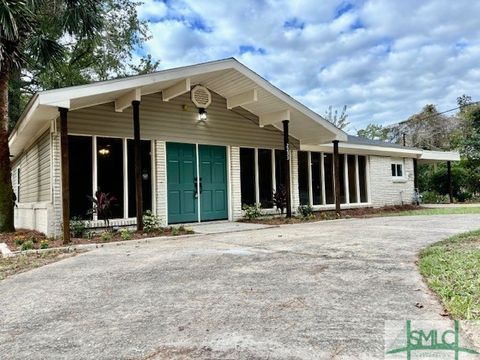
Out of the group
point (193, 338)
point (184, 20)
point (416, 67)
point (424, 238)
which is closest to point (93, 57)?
point (184, 20)

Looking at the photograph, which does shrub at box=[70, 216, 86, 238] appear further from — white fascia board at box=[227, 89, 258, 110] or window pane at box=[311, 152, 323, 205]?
window pane at box=[311, 152, 323, 205]

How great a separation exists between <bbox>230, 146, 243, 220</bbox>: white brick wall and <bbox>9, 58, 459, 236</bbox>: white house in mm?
28

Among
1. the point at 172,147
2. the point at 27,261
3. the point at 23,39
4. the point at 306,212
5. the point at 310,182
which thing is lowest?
the point at 27,261

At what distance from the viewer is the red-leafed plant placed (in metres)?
7.36

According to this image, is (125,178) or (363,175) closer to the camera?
(125,178)

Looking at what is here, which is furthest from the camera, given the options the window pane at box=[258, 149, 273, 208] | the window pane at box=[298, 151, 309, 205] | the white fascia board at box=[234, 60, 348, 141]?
the window pane at box=[298, 151, 309, 205]

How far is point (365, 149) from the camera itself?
519 inches

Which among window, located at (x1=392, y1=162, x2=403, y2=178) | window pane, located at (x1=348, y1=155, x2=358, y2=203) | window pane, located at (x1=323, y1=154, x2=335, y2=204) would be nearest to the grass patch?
window pane, located at (x1=323, y1=154, x2=335, y2=204)

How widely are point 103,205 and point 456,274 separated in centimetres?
627

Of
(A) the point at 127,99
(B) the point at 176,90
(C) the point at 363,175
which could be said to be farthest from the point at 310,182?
(A) the point at 127,99

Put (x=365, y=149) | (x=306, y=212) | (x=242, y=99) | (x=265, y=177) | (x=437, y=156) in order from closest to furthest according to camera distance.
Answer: (x=242, y=99) < (x=306, y=212) < (x=265, y=177) < (x=365, y=149) < (x=437, y=156)

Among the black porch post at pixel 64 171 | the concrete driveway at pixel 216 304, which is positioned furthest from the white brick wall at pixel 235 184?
the concrete driveway at pixel 216 304

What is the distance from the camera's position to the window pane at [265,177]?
10.5 meters

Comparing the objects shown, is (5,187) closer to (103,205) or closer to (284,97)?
(103,205)
